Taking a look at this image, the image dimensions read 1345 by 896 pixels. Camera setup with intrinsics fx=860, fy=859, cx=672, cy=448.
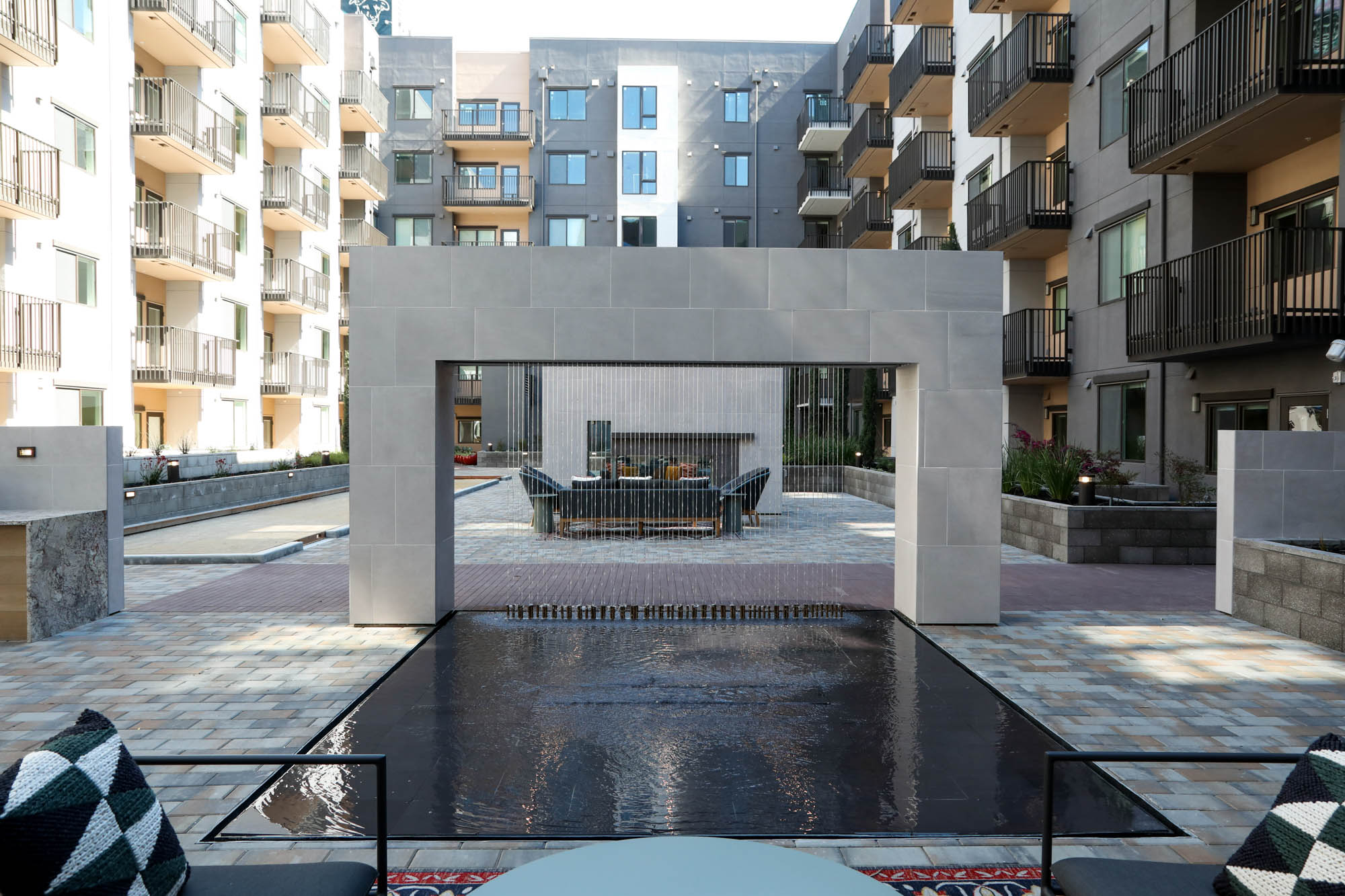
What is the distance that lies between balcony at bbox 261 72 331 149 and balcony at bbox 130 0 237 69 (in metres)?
2.94

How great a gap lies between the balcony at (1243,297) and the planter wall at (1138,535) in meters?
2.54

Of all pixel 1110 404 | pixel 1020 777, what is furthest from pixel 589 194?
pixel 1020 777

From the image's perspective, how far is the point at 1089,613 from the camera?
888cm

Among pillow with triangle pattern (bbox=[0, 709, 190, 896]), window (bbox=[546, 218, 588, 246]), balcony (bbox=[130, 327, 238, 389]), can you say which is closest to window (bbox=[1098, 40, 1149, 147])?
pillow with triangle pattern (bbox=[0, 709, 190, 896])

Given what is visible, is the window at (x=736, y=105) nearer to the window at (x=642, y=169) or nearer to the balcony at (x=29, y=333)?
the window at (x=642, y=169)

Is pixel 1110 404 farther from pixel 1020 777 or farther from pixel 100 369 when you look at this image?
pixel 100 369

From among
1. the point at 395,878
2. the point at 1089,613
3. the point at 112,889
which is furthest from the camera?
the point at 1089,613

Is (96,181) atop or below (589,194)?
below

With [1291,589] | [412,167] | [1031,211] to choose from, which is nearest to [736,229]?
[412,167]

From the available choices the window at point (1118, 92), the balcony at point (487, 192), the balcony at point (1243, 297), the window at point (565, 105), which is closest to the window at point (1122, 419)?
the balcony at point (1243, 297)

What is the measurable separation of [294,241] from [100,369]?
38.4 ft

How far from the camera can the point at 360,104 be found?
32500mm

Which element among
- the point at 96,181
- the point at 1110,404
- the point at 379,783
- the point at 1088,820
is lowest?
the point at 1088,820

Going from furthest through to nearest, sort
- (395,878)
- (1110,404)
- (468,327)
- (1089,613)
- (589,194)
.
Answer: (589,194)
(1110,404)
(1089,613)
(468,327)
(395,878)
